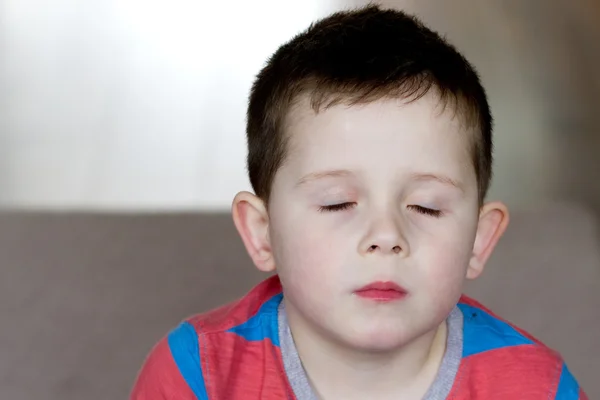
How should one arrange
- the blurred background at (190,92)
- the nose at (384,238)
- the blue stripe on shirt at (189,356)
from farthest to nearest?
the blurred background at (190,92) → the blue stripe on shirt at (189,356) → the nose at (384,238)

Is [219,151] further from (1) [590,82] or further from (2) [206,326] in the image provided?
(2) [206,326]

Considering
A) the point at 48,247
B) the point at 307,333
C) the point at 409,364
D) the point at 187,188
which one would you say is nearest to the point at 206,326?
the point at 307,333

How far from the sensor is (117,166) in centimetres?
276

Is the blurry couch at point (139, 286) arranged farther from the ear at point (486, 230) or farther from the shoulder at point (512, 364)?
the ear at point (486, 230)

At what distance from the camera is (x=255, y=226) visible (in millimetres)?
1204

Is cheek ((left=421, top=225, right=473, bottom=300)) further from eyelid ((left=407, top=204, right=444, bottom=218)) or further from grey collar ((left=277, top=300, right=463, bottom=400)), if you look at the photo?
grey collar ((left=277, top=300, right=463, bottom=400))

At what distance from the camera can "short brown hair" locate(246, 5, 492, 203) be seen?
1.06 m

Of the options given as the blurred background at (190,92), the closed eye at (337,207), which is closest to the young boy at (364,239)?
the closed eye at (337,207)

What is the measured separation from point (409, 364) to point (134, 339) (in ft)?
2.05

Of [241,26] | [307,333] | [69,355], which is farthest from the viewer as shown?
[241,26]

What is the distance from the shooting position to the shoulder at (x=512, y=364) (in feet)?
3.94

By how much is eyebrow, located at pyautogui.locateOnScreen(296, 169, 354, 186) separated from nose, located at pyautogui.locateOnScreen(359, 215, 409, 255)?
6 cm

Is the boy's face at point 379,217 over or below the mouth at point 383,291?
over

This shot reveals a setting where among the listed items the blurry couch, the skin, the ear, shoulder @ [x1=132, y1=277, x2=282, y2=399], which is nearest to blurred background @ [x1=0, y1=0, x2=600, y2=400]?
the blurry couch
